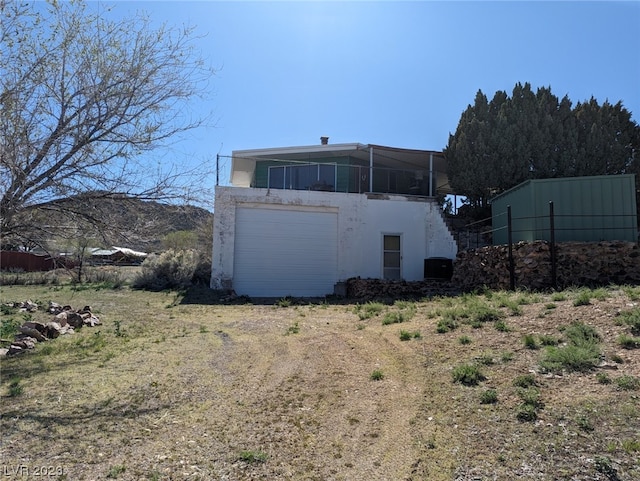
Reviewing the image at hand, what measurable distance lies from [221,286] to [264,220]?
2752 mm

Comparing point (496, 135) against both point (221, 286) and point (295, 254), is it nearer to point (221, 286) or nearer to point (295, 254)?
point (295, 254)

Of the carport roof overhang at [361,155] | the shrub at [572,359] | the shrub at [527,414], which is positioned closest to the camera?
the shrub at [527,414]

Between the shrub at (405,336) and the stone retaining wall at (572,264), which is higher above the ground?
the stone retaining wall at (572,264)

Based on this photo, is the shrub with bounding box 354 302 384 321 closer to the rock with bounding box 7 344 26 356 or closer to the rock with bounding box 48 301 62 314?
the rock with bounding box 7 344 26 356

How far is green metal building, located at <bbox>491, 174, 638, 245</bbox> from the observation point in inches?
474

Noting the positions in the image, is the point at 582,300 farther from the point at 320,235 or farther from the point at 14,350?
the point at 320,235

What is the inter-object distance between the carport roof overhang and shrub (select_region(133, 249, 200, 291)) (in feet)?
14.8

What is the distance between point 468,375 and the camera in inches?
205

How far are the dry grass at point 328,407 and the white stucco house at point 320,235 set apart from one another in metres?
7.81

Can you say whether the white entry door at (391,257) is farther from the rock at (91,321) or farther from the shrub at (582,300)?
the rock at (91,321)

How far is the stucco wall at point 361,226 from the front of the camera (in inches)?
624

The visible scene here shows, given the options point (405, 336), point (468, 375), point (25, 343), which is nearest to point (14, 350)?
point (25, 343)

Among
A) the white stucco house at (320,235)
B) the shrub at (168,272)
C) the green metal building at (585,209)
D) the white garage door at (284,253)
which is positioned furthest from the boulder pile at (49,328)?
the green metal building at (585,209)

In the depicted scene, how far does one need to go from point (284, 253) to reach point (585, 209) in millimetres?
9399
